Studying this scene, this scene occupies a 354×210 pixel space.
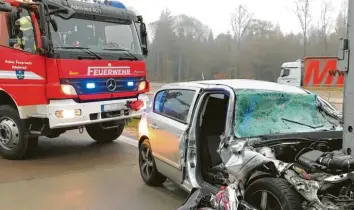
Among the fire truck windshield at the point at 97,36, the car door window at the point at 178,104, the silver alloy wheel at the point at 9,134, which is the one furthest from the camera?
the silver alloy wheel at the point at 9,134

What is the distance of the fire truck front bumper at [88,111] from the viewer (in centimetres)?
703

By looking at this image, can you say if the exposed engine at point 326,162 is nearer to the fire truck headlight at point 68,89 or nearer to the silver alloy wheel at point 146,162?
the silver alloy wheel at point 146,162

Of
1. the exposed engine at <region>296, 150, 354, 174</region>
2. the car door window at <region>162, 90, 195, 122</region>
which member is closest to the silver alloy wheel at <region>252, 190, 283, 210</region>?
the exposed engine at <region>296, 150, 354, 174</region>

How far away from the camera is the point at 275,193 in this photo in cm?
328

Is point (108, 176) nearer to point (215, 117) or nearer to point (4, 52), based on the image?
point (215, 117)

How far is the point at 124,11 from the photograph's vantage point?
8469 mm

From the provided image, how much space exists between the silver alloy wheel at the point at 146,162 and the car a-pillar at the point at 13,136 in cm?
264

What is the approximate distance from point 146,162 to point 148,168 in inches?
3.7

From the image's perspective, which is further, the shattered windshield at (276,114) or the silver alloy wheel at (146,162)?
the silver alloy wheel at (146,162)

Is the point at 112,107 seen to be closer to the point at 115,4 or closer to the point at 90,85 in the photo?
the point at 90,85

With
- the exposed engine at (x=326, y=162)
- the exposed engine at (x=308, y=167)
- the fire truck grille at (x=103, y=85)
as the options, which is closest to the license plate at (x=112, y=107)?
the fire truck grille at (x=103, y=85)

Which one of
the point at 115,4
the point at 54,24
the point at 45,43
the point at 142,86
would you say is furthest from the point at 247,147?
the point at 115,4

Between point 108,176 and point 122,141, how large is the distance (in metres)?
2.94

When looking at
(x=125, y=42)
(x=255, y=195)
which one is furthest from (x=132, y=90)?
(x=255, y=195)
